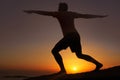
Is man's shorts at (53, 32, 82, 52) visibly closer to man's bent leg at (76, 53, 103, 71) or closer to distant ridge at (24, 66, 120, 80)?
man's bent leg at (76, 53, 103, 71)

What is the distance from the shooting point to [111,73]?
1023 cm

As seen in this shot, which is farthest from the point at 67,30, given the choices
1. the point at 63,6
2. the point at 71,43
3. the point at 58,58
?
the point at 58,58

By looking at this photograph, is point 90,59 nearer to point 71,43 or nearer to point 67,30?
point 71,43

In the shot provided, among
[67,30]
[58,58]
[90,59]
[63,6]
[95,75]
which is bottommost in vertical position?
[95,75]

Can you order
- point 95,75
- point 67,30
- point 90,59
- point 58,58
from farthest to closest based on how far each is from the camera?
point 58,58
point 67,30
point 90,59
point 95,75

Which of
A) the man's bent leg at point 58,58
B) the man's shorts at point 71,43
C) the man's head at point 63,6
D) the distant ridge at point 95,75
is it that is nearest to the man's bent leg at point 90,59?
the man's shorts at point 71,43

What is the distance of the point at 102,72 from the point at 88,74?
1.73 feet

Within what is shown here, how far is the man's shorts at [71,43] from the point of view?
11.6m

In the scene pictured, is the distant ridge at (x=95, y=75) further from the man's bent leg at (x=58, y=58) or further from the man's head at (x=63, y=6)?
the man's head at (x=63, y=6)

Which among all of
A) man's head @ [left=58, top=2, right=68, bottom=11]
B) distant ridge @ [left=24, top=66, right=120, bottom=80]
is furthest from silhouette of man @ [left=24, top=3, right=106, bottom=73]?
distant ridge @ [left=24, top=66, right=120, bottom=80]

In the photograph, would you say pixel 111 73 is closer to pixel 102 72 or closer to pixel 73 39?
pixel 102 72

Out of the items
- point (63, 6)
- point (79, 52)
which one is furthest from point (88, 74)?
point (63, 6)

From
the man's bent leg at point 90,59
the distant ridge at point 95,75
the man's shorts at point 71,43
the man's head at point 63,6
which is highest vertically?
the man's head at point 63,6

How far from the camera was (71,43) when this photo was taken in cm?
1177
